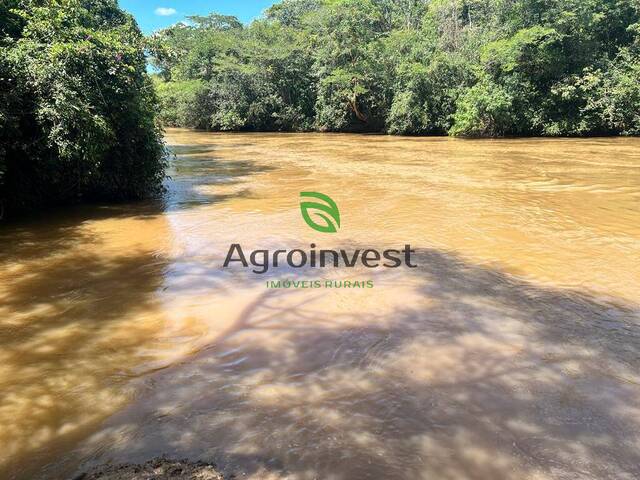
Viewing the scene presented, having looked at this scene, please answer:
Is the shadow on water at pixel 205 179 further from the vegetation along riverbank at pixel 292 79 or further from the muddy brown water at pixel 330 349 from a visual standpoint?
the muddy brown water at pixel 330 349

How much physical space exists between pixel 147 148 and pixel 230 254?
414cm

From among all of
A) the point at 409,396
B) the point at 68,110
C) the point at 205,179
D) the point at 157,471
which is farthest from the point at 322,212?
the point at 157,471

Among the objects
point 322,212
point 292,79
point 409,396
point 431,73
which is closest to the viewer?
point 409,396

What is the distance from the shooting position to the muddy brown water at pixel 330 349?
258 cm

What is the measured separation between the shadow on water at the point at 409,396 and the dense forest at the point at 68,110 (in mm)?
5048

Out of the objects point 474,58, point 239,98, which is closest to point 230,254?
point 474,58

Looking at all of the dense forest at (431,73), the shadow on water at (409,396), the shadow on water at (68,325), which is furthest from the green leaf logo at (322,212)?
the dense forest at (431,73)

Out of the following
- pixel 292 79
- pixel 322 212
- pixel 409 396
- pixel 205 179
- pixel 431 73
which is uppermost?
pixel 292 79

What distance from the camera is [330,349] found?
3707mm

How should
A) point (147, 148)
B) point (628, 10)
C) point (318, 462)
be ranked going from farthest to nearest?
point (628, 10), point (147, 148), point (318, 462)

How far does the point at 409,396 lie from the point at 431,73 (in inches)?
966

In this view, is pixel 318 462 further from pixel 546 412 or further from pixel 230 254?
pixel 230 254

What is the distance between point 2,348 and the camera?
369 cm

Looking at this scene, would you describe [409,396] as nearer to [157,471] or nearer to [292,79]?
[157,471]
